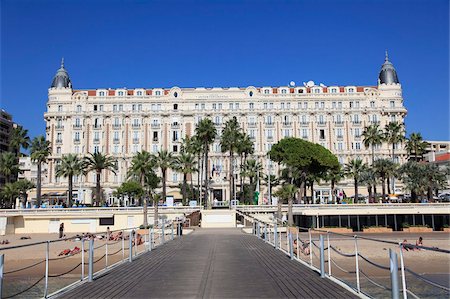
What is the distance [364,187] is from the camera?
8606 centimetres

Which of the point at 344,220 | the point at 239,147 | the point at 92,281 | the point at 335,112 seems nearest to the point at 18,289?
the point at 92,281

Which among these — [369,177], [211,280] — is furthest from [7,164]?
[211,280]

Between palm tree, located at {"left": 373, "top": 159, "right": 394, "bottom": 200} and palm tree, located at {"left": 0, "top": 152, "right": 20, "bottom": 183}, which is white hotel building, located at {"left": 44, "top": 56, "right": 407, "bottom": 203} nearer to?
palm tree, located at {"left": 0, "top": 152, "right": 20, "bottom": 183}

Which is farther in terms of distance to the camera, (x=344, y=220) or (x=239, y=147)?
(x=239, y=147)

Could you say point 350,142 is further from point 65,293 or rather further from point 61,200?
point 65,293

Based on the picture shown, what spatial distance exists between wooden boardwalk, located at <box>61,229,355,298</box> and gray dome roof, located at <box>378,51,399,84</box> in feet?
262

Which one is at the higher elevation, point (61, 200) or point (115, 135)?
point (115, 135)

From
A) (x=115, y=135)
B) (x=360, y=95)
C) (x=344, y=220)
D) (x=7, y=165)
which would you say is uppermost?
(x=360, y=95)

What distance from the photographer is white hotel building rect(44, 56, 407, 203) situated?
86562mm

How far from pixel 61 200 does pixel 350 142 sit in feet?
179

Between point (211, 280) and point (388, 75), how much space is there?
8624 centimetres

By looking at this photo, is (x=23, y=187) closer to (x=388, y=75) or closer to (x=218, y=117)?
(x=218, y=117)

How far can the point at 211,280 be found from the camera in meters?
11.6

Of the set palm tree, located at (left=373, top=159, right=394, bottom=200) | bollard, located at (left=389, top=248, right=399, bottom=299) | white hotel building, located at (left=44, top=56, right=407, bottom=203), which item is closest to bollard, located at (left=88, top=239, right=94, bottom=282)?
bollard, located at (left=389, top=248, right=399, bottom=299)
